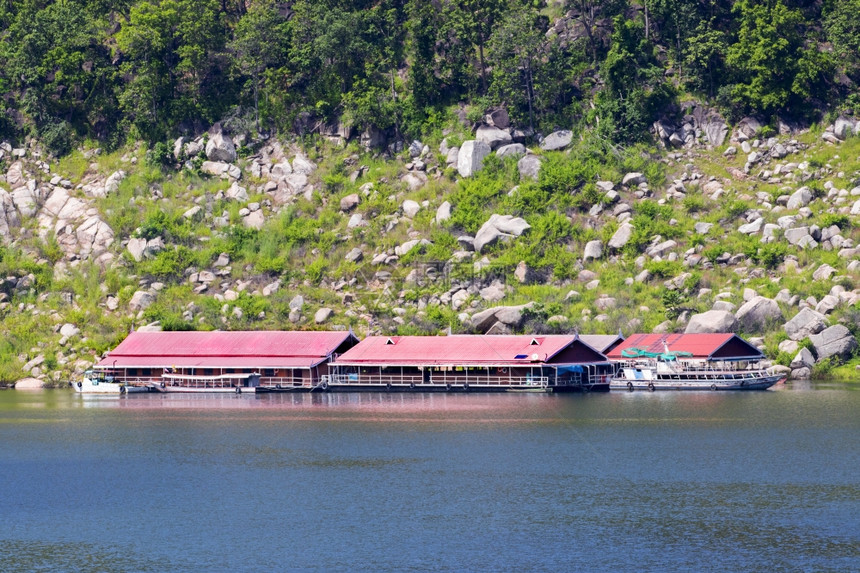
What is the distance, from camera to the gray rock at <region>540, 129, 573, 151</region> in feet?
450

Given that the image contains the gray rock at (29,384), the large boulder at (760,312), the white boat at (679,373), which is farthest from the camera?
the gray rock at (29,384)

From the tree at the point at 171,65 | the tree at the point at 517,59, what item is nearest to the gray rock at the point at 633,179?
A: the tree at the point at 517,59

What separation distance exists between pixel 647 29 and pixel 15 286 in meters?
79.3

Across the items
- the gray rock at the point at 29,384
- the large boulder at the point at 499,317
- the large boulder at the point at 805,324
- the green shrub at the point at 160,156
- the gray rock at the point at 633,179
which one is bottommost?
the gray rock at the point at 29,384

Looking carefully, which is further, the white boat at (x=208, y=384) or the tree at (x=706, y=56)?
the tree at (x=706, y=56)

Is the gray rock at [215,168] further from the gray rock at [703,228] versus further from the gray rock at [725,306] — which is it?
the gray rock at [725,306]

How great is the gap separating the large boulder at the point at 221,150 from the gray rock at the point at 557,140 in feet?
125

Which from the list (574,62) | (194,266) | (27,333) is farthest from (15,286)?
(574,62)

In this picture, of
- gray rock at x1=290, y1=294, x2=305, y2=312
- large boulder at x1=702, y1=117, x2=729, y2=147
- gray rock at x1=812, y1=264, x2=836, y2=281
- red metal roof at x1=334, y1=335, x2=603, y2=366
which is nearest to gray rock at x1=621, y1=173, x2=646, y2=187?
large boulder at x1=702, y1=117, x2=729, y2=147

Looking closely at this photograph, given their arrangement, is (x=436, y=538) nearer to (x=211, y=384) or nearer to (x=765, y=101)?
(x=211, y=384)

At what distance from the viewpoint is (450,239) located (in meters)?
127

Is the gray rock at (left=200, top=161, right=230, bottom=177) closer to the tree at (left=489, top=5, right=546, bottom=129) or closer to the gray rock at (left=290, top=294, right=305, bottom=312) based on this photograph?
the gray rock at (left=290, top=294, right=305, bottom=312)

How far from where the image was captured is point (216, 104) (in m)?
151

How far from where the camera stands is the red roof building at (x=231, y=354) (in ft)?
376
